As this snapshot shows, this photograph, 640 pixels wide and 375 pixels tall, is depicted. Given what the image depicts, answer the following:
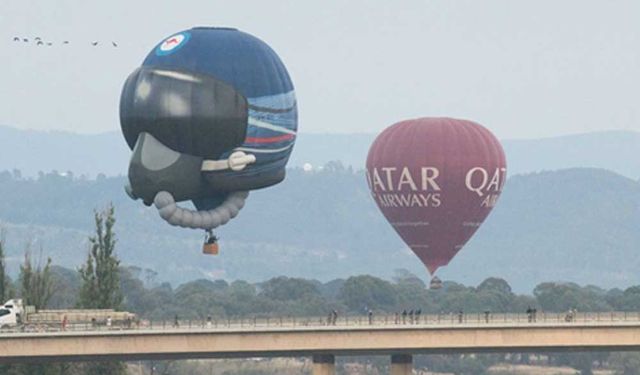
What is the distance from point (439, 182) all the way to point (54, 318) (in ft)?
194

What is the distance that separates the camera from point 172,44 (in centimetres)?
13938

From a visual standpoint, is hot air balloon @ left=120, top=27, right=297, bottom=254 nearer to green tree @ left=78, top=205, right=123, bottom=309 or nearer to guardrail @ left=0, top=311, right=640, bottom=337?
guardrail @ left=0, top=311, right=640, bottom=337

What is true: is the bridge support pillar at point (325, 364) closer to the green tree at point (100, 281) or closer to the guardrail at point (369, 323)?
the guardrail at point (369, 323)

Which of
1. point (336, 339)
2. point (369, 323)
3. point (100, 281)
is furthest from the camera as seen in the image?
point (100, 281)

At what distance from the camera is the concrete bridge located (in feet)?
440

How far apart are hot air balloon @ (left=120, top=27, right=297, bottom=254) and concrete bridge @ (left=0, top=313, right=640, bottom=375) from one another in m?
7.79

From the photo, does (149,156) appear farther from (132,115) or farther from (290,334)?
(290,334)

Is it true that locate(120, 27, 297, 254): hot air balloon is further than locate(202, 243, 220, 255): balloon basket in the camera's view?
No

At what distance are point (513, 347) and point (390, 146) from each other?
63148mm

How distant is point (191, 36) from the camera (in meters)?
140

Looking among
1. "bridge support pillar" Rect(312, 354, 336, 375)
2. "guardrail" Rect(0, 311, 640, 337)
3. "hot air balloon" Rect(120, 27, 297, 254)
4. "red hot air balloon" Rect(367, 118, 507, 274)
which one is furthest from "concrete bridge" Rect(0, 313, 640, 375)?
"red hot air balloon" Rect(367, 118, 507, 274)

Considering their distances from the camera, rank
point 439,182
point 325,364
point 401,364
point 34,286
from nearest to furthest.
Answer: point 325,364 < point 401,364 < point 34,286 < point 439,182

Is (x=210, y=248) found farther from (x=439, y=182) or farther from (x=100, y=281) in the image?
(x=439, y=182)

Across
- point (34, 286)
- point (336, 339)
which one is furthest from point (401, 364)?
point (34, 286)
